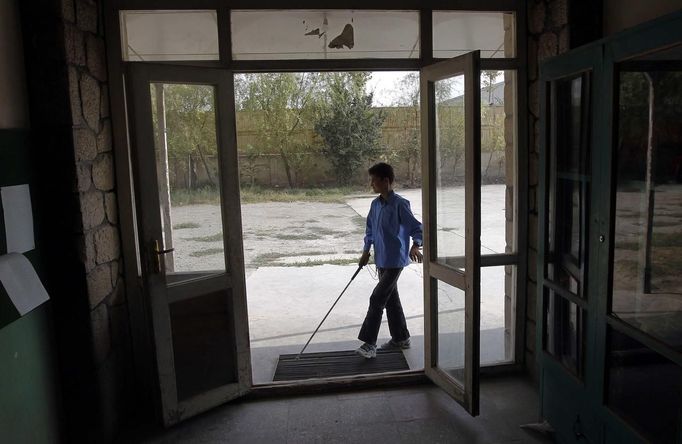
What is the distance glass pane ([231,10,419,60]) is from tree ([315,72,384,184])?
1223cm

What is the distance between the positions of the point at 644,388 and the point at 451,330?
1.34 m

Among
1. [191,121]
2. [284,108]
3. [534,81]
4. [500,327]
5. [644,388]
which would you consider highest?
[284,108]

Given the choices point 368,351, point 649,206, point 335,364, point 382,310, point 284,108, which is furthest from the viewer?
point 284,108

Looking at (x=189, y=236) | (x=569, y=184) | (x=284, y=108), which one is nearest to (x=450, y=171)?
(x=569, y=184)

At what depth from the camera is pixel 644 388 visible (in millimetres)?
1962

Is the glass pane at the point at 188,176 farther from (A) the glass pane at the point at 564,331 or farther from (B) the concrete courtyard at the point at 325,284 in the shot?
(A) the glass pane at the point at 564,331

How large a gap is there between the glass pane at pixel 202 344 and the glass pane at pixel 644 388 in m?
2.12

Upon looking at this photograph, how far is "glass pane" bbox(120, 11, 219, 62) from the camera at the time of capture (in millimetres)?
2998

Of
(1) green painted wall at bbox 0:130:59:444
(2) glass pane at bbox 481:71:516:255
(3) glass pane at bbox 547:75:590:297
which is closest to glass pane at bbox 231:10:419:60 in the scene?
(2) glass pane at bbox 481:71:516:255

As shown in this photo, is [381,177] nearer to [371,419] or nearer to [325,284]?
[371,419]

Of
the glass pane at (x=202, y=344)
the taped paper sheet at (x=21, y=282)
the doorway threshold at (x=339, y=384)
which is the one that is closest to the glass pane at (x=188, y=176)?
the glass pane at (x=202, y=344)

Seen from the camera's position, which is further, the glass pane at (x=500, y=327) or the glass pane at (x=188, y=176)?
the glass pane at (x=500, y=327)

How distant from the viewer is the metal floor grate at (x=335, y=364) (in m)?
3.71

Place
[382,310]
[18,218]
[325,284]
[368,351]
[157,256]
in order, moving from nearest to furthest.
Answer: [18,218] < [157,256] < [368,351] < [382,310] < [325,284]
